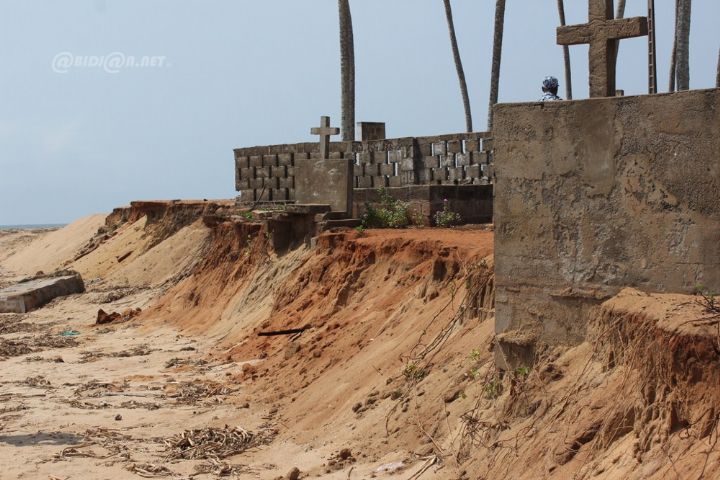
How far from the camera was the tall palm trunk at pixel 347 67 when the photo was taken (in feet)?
97.7

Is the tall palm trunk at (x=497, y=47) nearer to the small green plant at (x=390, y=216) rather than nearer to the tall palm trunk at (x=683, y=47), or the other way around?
the tall palm trunk at (x=683, y=47)

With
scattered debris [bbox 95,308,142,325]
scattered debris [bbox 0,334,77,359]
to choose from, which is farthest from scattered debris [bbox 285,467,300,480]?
scattered debris [bbox 95,308,142,325]

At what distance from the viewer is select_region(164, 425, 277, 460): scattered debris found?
35.6 ft

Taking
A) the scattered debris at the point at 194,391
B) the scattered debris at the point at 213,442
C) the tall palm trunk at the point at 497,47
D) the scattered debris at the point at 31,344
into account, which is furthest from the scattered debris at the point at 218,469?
the tall palm trunk at the point at 497,47

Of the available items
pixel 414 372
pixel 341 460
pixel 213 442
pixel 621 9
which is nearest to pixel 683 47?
pixel 621 9

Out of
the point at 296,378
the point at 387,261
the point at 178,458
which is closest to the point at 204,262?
the point at 387,261

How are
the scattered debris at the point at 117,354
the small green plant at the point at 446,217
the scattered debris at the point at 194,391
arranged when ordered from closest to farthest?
the scattered debris at the point at 194,391
the scattered debris at the point at 117,354
the small green plant at the point at 446,217

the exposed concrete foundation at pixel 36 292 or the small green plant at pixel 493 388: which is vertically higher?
the small green plant at pixel 493 388

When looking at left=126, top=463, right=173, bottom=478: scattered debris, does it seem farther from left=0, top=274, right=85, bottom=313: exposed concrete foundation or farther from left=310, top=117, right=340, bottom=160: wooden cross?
left=0, top=274, right=85, bottom=313: exposed concrete foundation

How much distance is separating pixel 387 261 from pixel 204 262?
25.4 feet

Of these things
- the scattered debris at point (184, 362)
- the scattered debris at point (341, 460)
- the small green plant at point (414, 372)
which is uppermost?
the small green plant at point (414, 372)

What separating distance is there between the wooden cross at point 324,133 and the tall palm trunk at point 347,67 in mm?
8393

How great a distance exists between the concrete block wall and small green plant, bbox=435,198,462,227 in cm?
398

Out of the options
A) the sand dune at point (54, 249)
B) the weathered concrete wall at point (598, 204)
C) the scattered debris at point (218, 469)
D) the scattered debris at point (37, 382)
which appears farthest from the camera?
the sand dune at point (54, 249)
